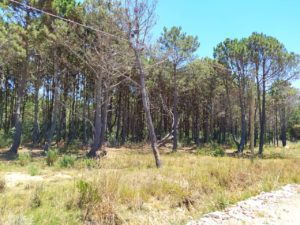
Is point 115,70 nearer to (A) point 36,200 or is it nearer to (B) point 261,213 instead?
(A) point 36,200

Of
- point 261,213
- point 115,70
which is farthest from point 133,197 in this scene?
point 115,70

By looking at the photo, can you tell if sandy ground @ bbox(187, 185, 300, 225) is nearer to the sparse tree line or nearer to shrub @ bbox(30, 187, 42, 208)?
shrub @ bbox(30, 187, 42, 208)

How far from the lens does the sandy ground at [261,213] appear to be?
445 centimetres

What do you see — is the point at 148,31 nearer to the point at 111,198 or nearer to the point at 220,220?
the point at 111,198

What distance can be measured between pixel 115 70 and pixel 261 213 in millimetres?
11912

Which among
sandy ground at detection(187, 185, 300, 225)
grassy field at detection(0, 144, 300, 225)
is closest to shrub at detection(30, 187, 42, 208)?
grassy field at detection(0, 144, 300, 225)

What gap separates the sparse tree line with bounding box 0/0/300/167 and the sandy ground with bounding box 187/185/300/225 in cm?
530

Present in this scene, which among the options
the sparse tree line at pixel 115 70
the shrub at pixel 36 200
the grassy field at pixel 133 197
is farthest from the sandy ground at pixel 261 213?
the sparse tree line at pixel 115 70

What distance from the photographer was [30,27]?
15.4m

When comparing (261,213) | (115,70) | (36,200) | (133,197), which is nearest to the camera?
(261,213)

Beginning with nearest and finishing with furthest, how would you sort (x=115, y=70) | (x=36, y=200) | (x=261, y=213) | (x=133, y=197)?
(x=261, y=213), (x=36, y=200), (x=133, y=197), (x=115, y=70)

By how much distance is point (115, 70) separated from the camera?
15.4 metres

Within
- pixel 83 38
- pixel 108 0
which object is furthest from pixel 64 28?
pixel 108 0

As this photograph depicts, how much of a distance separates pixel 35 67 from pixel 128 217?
1977 centimetres
